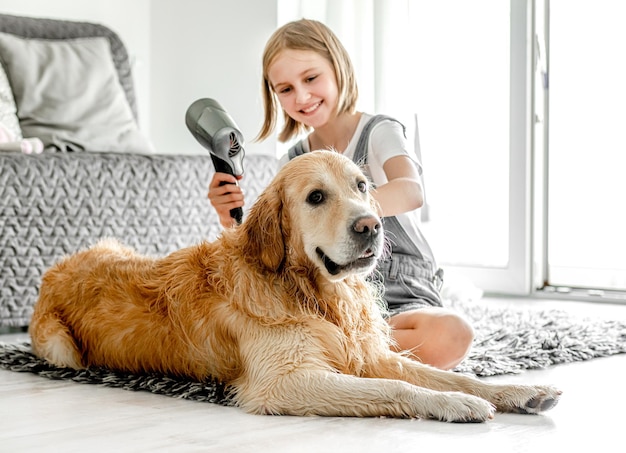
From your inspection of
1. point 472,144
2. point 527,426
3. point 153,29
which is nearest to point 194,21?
point 153,29

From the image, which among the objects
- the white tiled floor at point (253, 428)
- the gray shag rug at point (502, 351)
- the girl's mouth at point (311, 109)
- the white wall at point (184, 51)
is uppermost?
the white wall at point (184, 51)

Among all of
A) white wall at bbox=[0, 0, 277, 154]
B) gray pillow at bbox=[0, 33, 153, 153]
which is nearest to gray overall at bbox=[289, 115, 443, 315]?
gray pillow at bbox=[0, 33, 153, 153]

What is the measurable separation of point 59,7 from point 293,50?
8.10ft

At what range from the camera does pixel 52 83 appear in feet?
12.4

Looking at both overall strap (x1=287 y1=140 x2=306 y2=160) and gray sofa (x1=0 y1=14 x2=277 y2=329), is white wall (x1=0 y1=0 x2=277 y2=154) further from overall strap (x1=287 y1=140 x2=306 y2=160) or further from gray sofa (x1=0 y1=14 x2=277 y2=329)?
overall strap (x1=287 y1=140 x2=306 y2=160)

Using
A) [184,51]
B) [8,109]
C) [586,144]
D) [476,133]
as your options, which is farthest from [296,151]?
[184,51]

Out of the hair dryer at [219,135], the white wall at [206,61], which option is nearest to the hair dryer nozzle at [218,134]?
the hair dryer at [219,135]

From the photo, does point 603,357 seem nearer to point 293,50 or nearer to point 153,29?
point 293,50

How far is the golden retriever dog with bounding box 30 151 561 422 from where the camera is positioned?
67.2 inches

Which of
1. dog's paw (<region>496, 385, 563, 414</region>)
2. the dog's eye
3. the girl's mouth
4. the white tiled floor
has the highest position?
the girl's mouth

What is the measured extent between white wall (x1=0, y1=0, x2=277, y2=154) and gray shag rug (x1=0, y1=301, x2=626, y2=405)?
1.91 meters

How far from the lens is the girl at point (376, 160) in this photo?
2.10 meters

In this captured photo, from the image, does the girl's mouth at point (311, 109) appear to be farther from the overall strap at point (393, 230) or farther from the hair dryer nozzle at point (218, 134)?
the hair dryer nozzle at point (218, 134)

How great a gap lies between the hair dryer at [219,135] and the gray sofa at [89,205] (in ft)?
2.31
